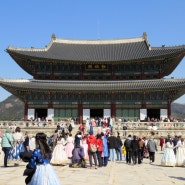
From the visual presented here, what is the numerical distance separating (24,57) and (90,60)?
8572 mm

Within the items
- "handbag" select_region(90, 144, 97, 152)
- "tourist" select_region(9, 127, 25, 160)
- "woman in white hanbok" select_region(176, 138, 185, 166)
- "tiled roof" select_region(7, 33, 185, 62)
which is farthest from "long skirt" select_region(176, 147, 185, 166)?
"tiled roof" select_region(7, 33, 185, 62)

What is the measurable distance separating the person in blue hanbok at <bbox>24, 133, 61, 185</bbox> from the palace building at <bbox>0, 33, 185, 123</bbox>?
31908mm

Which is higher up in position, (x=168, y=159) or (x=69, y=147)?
(x=69, y=147)

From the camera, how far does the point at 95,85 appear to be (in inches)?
1612

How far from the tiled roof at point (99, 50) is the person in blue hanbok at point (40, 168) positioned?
34.9m

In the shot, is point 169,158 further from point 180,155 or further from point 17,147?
point 17,147

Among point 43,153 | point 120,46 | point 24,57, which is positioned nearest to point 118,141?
point 43,153

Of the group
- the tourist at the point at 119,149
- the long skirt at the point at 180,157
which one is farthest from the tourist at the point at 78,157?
the long skirt at the point at 180,157

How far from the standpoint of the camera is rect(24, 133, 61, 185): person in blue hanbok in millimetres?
6492

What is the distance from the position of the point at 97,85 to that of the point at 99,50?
8878 mm

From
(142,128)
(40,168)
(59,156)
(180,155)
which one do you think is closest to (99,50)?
(142,128)

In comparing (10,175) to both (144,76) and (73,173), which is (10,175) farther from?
(144,76)

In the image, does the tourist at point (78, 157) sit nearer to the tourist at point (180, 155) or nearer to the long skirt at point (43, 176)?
the tourist at point (180, 155)

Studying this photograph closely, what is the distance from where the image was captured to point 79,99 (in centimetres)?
4084
